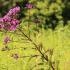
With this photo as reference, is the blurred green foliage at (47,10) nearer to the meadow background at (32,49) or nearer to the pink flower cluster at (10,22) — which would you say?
the meadow background at (32,49)

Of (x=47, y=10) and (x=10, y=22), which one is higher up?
(x=10, y=22)

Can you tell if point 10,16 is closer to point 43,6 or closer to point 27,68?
point 27,68

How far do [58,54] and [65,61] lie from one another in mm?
186

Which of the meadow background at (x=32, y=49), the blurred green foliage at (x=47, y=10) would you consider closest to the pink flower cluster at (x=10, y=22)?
the meadow background at (x=32, y=49)

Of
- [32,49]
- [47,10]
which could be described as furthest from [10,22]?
[47,10]

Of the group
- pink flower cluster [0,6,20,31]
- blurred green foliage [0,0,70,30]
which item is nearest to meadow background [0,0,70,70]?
pink flower cluster [0,6,20,31]

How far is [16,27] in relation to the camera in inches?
147

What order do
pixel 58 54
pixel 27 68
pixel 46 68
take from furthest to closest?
pixel 58 54, pixel 27 68, pixel 46 68

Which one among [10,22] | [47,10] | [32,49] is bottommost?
[32,49]

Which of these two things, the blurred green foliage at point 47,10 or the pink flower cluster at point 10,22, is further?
the blurred green foliage at point 47,10

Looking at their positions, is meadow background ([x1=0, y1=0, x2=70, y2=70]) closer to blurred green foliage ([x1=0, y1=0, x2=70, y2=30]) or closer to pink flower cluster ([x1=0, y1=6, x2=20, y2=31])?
pink flower cluster ([x1=0, y1=6, x2=20, y2=31])

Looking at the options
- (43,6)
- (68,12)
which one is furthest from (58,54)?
(68,12)

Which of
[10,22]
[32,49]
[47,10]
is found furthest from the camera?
[47,10]

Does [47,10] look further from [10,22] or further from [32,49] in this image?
[10,22]
